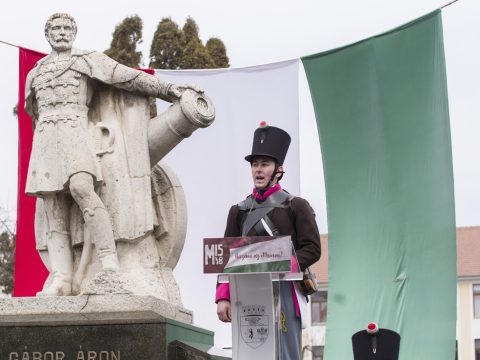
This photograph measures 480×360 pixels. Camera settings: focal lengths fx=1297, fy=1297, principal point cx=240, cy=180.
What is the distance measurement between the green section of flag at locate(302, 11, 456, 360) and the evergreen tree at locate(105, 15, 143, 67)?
11.3 meters

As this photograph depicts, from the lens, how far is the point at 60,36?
388 inches

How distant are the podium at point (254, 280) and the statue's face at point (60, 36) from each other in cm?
341

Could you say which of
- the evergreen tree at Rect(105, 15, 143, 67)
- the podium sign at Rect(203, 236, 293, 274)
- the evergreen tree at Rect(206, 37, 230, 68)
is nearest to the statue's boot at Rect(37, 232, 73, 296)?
the podium sign at Rect(203, 236, 293, 274)

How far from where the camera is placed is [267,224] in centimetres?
756

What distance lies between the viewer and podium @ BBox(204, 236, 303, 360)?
6.59 m

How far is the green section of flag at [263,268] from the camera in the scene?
657 centimetres

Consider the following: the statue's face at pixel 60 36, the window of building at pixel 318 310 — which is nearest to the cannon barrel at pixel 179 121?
the statue's face at pixel 60 36

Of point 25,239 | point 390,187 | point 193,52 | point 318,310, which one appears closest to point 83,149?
point 25,239

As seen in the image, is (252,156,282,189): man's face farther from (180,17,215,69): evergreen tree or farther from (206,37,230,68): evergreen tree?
(206,37,230,68): evergreen tree

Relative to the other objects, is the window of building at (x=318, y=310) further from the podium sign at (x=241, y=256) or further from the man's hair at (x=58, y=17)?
the podium sign at (x=241, y=256)

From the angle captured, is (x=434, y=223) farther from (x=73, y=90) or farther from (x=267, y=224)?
(x=267, y=224)

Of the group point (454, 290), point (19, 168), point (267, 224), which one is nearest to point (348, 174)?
point (454, 290)

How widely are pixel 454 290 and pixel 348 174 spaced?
1.94 meters

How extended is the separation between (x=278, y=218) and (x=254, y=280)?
2.74 feet
